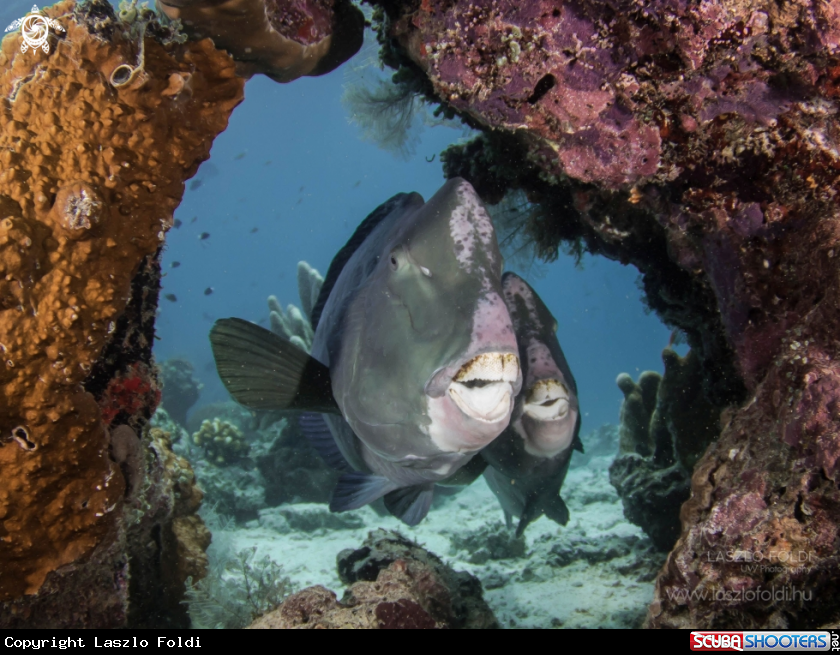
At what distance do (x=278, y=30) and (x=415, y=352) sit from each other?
1.96m

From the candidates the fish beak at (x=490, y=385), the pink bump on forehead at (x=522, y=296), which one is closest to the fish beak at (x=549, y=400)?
the pink bump on forehead at (x=522, y=296)

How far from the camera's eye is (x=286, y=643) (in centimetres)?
206

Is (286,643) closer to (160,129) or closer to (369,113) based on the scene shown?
(160,129)

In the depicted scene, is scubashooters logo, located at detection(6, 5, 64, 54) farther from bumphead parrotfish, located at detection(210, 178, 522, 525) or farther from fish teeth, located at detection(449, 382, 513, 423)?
fish teeth, located at detection(449, 382, 513, 423)

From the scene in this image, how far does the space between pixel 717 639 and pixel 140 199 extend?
3.31 meters

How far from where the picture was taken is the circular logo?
199 cm

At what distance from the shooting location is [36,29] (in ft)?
6.62

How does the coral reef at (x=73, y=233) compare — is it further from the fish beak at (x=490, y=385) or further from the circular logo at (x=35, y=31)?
A: the fish beak at (x=490, y=385)

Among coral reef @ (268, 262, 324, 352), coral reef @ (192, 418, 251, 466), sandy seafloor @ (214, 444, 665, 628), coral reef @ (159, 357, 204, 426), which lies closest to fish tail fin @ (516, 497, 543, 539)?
sandy seafloor @ (214, 444, 665, 628)

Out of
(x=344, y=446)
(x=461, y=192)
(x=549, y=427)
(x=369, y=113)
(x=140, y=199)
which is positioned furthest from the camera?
(x=369, y=113)

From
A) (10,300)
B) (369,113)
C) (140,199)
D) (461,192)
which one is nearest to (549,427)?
(461,192)

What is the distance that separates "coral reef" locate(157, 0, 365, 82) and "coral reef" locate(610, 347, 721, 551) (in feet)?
14.1

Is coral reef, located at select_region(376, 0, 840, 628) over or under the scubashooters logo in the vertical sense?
under

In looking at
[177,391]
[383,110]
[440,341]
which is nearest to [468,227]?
[440,341]
